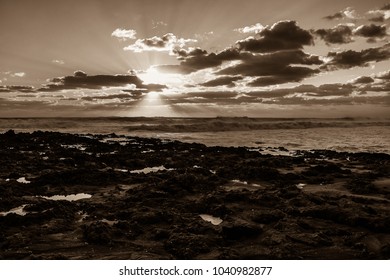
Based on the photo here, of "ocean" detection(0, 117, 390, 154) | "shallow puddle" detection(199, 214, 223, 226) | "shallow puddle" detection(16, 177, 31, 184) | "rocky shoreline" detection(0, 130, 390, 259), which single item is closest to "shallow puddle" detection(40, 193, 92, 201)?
"rocky shoreline" detection(0, 130, 390, 259)

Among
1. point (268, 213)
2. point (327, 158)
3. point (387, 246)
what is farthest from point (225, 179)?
point (327, 158)

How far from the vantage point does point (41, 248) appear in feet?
16.5

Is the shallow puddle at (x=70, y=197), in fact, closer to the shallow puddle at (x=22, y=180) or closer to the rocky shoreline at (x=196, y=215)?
the rocky shoreline at (x=196, y=215)

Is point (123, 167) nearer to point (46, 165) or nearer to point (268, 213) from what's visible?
point (46, 165)

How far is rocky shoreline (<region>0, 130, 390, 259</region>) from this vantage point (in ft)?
16.3

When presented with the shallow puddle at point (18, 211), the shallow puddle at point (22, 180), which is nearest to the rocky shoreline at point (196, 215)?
the shallow puddle at point (18, 211)

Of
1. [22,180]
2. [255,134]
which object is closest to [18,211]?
[22,180]

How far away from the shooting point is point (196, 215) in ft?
21.8

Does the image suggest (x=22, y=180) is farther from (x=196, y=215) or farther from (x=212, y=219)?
(x=212, y=219)

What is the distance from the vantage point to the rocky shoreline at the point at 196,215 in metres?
4.97

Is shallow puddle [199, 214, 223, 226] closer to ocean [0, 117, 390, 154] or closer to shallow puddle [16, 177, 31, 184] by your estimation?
shallow puddle [16, 177, 31, 184]

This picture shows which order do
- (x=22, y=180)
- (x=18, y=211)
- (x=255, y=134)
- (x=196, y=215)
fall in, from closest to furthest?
(x=196, y=215), (x=18, y=211), (x=22, y=180), (x=255, y=134)
